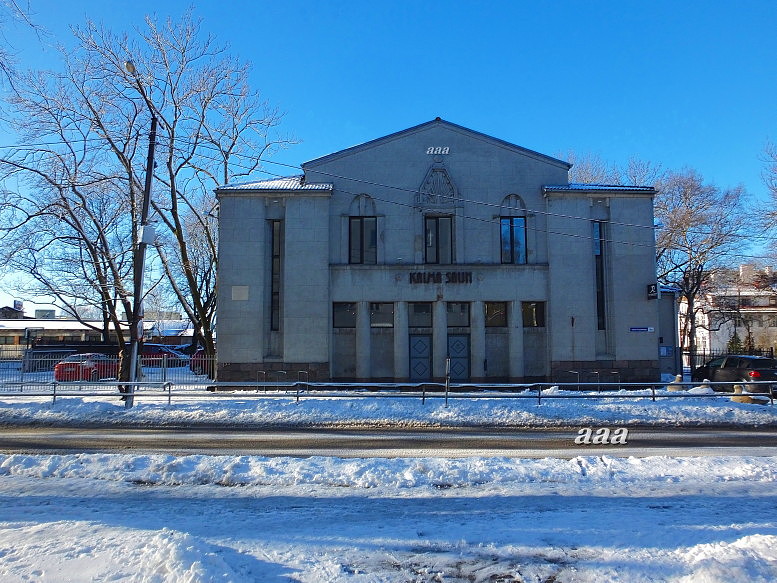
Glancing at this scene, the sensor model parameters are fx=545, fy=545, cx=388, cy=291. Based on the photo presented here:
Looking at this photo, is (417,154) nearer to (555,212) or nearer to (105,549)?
(555,212)

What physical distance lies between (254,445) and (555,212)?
1756cm

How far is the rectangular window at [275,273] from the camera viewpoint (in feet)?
77.8

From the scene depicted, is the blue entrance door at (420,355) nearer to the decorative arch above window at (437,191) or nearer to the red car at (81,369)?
the decorative arch above window at (437,191)

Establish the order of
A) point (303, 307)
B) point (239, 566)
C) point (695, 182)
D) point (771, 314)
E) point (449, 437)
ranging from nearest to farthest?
1. point (239, 566)
2. point (449, 437)
3. point (303, 307)
4. point (695, 182)
5. point (771, 314)

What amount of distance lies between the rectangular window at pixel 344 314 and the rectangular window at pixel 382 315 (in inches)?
34.8

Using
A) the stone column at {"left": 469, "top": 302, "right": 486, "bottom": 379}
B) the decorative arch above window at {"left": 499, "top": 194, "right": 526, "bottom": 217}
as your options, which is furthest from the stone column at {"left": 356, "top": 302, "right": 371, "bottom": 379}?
the decorative arch above window at {"left": 499, "top": 194, "right": 526, "bottom": 217}

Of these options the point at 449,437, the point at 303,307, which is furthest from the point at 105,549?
the point at 303,307

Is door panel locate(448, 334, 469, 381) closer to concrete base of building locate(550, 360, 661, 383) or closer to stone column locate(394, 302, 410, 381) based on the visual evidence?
stone column locate(394, 302, 410, 381)

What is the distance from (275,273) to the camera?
24.1 meters

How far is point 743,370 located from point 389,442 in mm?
16820

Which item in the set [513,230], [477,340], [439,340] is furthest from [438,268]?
[513,230]

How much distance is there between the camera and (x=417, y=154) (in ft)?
78.9

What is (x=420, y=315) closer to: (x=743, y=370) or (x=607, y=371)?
(x=607, y=371)

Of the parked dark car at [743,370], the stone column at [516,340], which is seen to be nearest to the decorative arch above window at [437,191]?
the stone column at [516,340]
